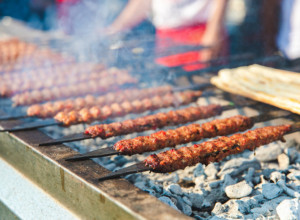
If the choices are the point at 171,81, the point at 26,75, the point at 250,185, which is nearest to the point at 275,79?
the point at 171,81

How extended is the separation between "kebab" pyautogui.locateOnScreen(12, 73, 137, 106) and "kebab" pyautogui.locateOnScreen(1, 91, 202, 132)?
95 cm

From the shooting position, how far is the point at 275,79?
14.5ft

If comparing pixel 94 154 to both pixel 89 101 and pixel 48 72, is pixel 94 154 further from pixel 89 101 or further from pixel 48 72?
pixel 48 72

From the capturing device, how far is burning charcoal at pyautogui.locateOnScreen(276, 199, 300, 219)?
2171mm

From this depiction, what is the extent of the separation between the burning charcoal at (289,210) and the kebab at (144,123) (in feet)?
4.81

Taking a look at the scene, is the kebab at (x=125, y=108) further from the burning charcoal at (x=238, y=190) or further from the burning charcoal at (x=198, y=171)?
the burning charcoal at (x=238, y=190)

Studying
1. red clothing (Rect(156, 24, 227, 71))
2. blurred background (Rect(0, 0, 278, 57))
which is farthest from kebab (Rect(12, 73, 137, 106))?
blurred background (Rect(0, 0, 278, 57))

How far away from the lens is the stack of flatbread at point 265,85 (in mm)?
3597

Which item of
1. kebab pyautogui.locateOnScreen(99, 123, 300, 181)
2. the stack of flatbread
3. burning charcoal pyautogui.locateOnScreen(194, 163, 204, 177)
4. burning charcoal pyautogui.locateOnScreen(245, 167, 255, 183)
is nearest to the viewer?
kebab pyautogui.locateOnScreen(99, 123, 300, 181)

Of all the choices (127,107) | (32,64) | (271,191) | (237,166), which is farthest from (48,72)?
(271,191)

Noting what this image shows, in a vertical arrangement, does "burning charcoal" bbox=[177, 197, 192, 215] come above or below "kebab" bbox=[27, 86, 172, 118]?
below

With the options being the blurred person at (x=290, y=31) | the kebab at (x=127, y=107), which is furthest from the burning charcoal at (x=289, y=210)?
the blurred person at (x=290, y=31)

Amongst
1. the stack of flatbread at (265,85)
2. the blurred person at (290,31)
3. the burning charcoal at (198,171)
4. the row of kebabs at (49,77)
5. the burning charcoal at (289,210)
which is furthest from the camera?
the blurred person at (290,31)

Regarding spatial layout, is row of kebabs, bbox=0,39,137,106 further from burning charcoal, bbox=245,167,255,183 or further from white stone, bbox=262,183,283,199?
white stone, bbox=262,183,283,199
